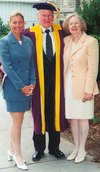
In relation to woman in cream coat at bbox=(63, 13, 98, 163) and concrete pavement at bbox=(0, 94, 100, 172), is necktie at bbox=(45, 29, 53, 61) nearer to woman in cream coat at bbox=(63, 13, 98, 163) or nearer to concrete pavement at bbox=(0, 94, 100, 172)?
woman in cream coat at bbox=(63, 13, 98, 163)

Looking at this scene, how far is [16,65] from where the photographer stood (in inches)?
123

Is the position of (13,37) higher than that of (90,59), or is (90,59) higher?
(13,37)

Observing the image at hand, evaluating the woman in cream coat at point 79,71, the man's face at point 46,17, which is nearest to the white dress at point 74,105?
the woman in cream coat at point 79,71

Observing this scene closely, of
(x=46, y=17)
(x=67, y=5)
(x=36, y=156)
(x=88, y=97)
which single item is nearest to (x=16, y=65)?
(x=46, y=17)

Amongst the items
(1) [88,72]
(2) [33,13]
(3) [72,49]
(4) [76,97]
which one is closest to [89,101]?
(4) [76,97]

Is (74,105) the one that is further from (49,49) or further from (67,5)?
(67,5)

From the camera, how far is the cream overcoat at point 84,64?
10.6ft

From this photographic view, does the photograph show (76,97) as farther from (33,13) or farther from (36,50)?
(33,13)

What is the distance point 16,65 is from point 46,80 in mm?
526

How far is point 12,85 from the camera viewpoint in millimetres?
3176

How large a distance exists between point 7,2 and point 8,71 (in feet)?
51.7

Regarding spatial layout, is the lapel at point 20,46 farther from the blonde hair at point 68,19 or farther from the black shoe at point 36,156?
the black shoe at point 36,156

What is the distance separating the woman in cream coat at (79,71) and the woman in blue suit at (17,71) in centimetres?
48

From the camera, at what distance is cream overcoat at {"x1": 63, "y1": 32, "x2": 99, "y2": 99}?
324cm
